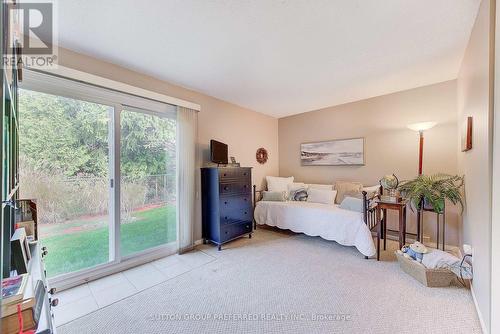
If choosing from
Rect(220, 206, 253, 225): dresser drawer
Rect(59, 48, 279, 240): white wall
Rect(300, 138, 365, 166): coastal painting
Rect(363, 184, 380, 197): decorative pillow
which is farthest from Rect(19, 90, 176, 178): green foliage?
Rect(363, 184, 380, 197): decorative pillow

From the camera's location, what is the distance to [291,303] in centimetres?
189

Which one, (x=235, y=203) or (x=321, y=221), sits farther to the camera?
(x=235, y=203)

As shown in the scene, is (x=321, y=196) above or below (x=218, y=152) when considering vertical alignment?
below

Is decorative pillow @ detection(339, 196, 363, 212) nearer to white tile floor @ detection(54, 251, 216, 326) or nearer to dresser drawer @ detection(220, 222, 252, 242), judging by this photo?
dresser drawer @ detection(220, 222, 252, 242)

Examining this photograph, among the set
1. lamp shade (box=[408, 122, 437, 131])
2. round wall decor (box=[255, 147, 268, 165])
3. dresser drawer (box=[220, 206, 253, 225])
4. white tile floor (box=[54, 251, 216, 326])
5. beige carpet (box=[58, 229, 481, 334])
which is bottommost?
white tile floor (box=[54, 251, 216, 326])

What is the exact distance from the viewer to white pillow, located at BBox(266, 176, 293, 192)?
14.3ft

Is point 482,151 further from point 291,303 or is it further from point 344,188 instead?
point 344,188

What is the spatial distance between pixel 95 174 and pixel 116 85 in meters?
1.02

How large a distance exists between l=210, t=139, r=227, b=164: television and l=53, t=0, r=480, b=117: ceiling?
2.81 ft

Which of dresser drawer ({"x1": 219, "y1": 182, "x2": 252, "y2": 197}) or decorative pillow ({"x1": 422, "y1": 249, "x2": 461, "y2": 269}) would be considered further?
dresser drawer ({"x1": 219, "y1": 182, "x2": 252, "y2": 197})

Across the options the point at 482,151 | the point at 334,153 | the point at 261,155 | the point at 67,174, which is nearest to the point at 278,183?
the point at 261,155

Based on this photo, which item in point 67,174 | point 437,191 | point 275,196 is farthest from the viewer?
point 275,196

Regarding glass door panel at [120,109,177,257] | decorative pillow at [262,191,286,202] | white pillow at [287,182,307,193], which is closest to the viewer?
glass door panel at [120,109,177,257]

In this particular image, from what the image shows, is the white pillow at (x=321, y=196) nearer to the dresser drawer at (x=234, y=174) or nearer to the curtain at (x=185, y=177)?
the dresser drawer at (x=234, y=174)
